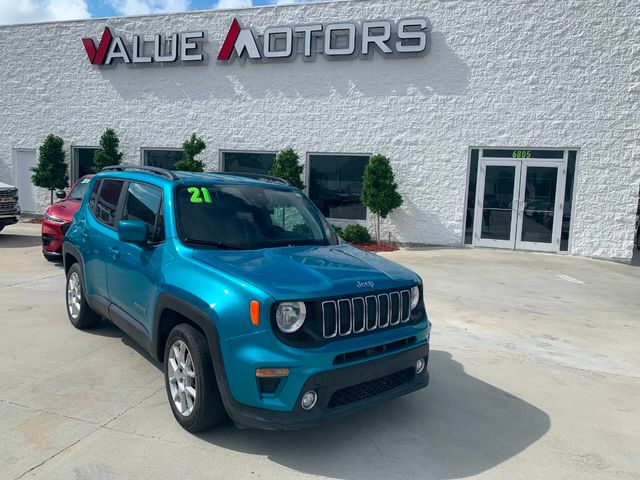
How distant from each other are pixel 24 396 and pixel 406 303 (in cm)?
311

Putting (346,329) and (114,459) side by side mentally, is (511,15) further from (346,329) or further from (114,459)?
(114,459)

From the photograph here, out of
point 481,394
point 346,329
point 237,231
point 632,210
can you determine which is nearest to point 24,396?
point 237,231

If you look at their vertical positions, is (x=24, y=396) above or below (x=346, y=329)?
below

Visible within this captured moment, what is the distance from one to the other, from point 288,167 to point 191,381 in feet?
36.6

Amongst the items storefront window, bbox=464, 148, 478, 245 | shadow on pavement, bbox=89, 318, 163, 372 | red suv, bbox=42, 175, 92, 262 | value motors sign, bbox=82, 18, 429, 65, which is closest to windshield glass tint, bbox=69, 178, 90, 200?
red suv, bbox=42, 175, 92, 262

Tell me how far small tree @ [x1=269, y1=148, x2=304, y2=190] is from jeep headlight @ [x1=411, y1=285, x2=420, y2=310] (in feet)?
34.6

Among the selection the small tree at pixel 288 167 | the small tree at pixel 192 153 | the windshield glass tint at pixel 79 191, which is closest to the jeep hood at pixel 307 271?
the windshield glass tint at pixel 79 191

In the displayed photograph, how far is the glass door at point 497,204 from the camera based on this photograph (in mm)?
13320

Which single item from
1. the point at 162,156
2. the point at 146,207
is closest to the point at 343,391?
the point at 146,207

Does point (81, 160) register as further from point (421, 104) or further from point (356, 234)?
point (421, 104)

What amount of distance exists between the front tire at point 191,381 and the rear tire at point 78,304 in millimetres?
2319

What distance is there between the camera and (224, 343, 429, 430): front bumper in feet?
10.2

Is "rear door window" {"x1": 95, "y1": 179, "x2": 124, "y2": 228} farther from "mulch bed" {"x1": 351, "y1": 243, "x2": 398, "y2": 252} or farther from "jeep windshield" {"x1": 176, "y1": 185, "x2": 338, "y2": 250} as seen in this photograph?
"mulch bed" {"x1": 351, "y1": 243, "x2": 398, "y2": 252}

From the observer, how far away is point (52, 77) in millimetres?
17547
